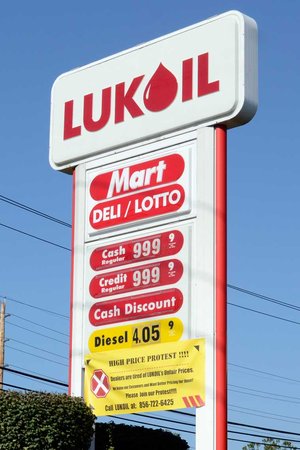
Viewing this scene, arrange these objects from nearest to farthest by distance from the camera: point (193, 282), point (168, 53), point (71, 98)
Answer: point (193, 282)
point (168, 53)
point (71, 98)

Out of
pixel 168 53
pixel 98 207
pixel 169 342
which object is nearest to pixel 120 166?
pixel 98 207

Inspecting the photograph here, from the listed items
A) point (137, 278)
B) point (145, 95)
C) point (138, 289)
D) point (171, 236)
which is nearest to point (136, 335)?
point (138, 289)

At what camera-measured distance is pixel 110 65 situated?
1505 centimetres

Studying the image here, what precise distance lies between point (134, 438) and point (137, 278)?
92.8 inches

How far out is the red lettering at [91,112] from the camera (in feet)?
49.1

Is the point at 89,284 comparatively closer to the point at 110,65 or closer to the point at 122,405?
the point at 122,405

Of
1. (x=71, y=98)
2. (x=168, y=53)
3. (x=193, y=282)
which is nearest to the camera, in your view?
(x=193, y=282)

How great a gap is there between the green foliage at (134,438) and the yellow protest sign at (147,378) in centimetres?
68

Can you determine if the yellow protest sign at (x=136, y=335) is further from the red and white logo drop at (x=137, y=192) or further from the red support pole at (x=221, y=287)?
the red and white logo drop at (x=137, y=192)

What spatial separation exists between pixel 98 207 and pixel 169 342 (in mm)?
2322

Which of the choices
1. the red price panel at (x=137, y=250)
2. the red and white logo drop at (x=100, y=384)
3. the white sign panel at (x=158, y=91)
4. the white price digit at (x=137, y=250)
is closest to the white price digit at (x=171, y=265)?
the red price panel at (x=137, y=250)

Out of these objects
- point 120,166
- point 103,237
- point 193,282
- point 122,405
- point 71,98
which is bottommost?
point 122,405

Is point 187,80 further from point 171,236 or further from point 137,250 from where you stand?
point 137,250

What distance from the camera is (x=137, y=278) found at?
13.9 m
